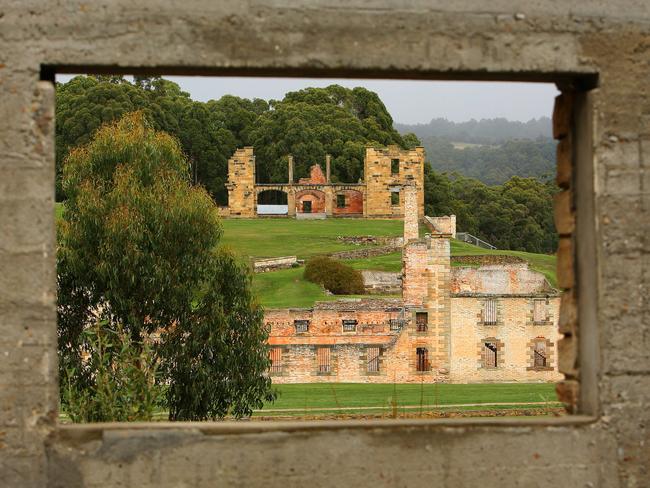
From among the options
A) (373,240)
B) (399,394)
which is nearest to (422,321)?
(399,394)

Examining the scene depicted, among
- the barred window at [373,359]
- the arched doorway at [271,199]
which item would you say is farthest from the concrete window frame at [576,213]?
the arched doorway at [271,199]

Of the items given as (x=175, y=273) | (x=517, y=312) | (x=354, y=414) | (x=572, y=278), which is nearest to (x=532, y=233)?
(x=517, y=312)

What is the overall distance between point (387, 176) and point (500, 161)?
95.8 m

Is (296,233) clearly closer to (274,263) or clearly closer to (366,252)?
(366,252)

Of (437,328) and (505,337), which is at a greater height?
(437,328)

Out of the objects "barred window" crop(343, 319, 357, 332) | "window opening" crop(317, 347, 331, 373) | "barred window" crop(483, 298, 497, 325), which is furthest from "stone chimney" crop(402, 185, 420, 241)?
"window opening" crop(317, 347, 331, 373)

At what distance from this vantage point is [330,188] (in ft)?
220

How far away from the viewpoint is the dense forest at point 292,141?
69125 mm

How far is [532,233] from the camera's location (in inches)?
2837

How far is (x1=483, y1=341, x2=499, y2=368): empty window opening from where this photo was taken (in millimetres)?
33281

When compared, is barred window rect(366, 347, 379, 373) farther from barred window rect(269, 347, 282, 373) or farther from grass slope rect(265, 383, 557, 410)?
barred window rect(269, 347, 282, 373)

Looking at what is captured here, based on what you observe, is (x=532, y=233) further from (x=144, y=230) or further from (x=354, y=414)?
(x=144, y=230)

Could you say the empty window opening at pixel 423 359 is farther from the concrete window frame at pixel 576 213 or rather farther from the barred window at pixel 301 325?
the concrete window frame at pixel 576 213

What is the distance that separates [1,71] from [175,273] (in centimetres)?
1140
